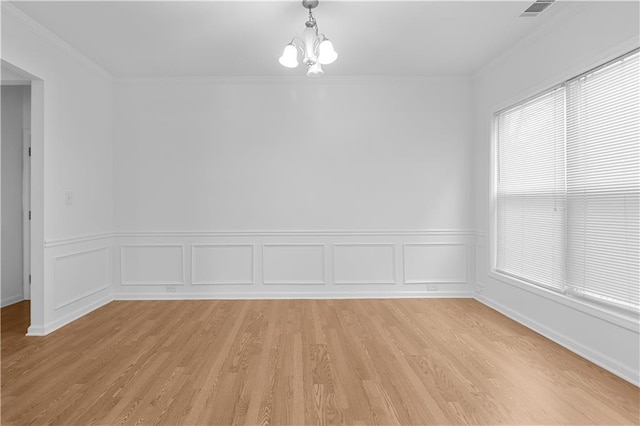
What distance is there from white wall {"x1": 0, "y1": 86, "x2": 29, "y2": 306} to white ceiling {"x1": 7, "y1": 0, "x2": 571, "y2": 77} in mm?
1422

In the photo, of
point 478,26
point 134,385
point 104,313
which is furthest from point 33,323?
point 478,26

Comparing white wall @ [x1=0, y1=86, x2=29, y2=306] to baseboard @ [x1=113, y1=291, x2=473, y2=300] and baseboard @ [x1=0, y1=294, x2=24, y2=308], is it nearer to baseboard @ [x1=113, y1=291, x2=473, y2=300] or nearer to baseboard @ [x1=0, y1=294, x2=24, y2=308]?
baseboard @ [x1=0, y1=294, x2=24, y2=308]

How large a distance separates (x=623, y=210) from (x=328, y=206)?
9.90 ft

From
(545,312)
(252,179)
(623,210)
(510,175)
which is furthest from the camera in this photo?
(252,179)

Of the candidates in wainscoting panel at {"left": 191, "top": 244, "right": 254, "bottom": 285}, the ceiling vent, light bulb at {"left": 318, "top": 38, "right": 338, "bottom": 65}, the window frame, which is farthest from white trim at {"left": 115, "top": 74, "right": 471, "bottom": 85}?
wainscoting panel at {"left": 191, "top": 244, "right": 254, "bottom": 285}

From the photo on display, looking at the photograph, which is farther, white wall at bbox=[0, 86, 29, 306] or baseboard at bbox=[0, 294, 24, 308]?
white wall at bbox=[0, 86, 29, 306]

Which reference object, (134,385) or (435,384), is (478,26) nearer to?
(435,384)

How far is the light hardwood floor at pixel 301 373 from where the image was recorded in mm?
2086

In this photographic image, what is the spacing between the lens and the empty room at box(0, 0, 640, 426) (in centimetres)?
246

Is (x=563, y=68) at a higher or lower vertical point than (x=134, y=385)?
higher

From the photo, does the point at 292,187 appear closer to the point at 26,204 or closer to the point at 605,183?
the point at 605,183

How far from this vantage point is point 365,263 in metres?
4.82

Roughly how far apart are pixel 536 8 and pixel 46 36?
14.7 ft

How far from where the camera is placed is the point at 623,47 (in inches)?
101
